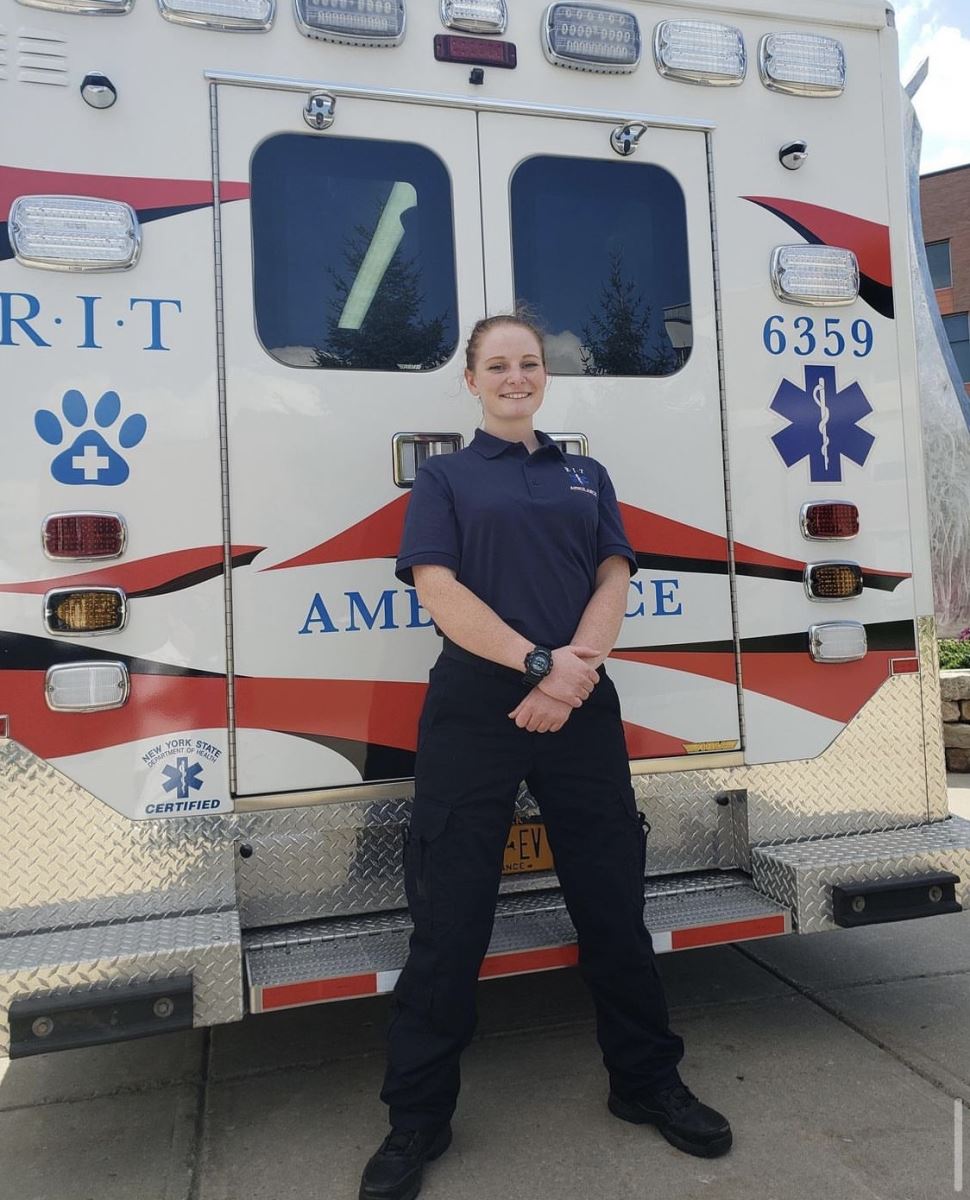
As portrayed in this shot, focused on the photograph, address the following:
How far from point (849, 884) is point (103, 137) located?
2.99 metres

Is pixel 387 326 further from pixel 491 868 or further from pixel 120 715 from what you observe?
pixel 491 868

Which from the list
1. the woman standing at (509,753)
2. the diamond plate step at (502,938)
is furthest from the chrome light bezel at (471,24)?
the diamond plate step at (502,938)

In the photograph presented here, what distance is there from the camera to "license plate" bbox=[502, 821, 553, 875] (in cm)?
318

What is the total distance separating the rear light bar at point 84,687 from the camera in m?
2.70

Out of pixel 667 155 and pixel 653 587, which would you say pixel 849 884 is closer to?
pixel 653 587

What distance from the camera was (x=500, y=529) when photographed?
8.57 ft

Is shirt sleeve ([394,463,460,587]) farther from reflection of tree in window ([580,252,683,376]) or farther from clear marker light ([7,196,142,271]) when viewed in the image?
clear marker light ([7,196,142,271])

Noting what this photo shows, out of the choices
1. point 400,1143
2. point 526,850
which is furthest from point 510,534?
point 400,1143

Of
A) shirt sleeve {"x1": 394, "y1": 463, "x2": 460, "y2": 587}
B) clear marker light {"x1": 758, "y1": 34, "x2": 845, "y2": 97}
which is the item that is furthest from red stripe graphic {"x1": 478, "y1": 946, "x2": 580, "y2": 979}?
clear marker light {"x1": 758, "y1": 34, "x2": 845, "y2": 97}

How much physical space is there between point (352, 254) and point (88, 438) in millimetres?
933

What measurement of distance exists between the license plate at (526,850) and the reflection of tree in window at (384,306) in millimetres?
1415

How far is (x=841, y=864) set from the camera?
10.3 feet

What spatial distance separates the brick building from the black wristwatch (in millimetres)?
32536

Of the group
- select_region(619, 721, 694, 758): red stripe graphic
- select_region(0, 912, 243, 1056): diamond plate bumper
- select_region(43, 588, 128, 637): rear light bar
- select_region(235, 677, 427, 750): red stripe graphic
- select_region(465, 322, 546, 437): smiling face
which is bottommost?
select_region(0, 912, 243, 1056): diamond plate bumper
